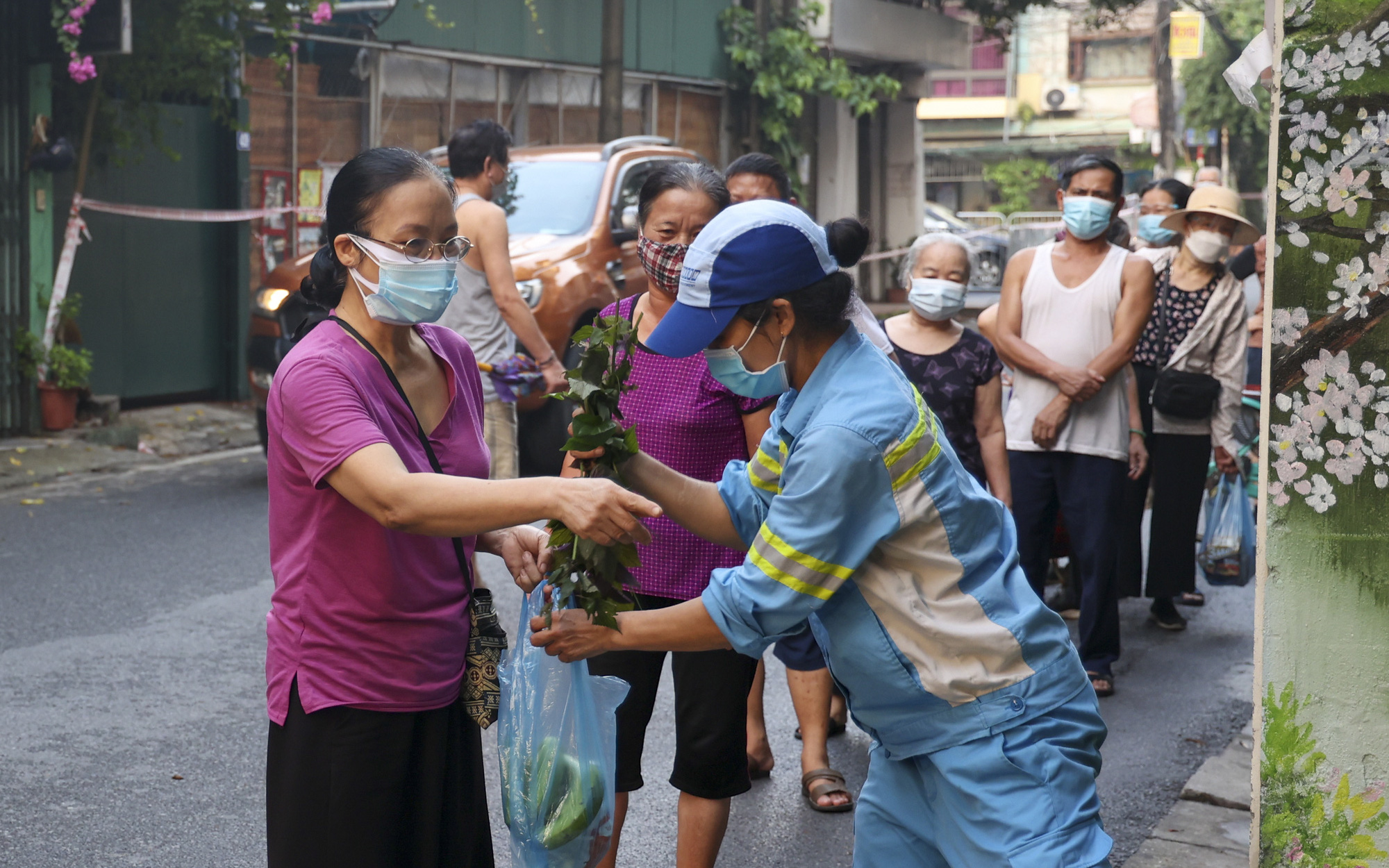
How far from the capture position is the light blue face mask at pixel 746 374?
251cm

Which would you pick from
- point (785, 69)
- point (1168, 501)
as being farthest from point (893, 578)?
point (785, 69)

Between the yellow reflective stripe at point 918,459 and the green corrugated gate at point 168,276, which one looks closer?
the yellow reflective stripe at point 918,459

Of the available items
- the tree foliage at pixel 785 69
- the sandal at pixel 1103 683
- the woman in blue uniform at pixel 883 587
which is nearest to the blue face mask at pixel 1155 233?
the sandal at pixel 1103 683

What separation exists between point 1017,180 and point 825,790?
34228mm

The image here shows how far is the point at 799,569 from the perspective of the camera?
2.33 metres

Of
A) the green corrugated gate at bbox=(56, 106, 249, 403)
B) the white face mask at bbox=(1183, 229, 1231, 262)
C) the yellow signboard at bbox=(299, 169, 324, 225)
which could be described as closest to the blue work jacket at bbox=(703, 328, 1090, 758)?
the white face mask at bbox=(1183, 229, 1231, 262)

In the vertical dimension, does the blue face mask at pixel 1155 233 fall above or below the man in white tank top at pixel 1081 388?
above

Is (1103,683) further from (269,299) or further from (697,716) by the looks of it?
(269,299)

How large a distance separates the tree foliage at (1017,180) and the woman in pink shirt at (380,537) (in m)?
35.1

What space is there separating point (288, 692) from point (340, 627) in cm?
15

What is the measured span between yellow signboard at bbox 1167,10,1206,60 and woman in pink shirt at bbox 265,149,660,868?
92.0 ft

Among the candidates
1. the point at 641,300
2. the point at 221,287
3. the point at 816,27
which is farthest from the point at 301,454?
the point at 816,27

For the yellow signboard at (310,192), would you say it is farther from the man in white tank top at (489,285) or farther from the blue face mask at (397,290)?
the blue face mask at (397,290)

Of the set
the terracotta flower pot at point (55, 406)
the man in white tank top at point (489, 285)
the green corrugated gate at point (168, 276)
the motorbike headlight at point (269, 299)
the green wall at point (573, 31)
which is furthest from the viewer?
the green wall at point (573, 31)
